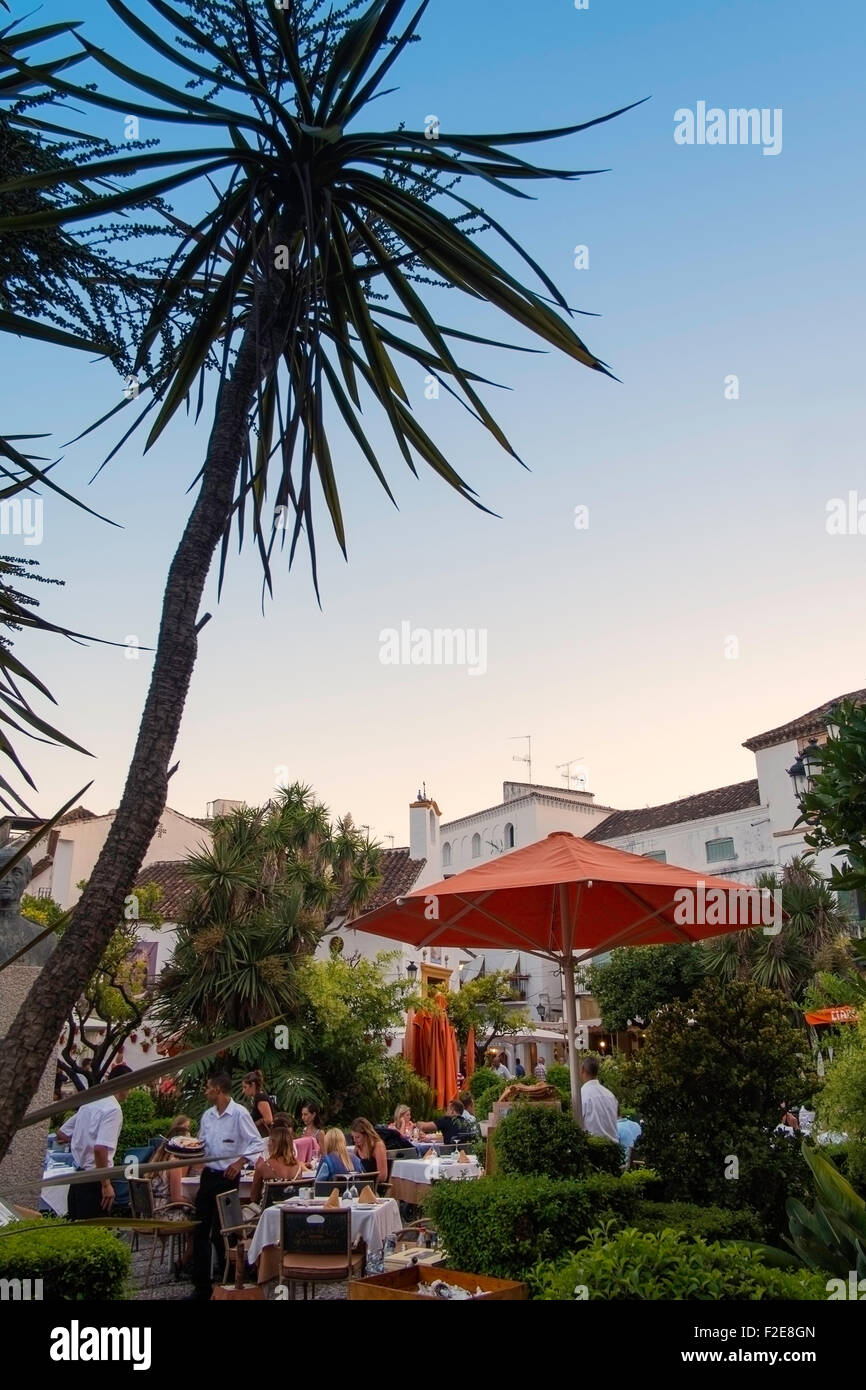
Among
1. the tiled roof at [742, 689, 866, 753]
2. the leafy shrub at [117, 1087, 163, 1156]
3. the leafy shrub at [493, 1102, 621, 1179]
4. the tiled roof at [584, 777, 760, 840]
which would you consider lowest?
the leafy shrub at [117, 1087, 163, 1156]

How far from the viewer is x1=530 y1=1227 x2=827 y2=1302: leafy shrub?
10.2 feet

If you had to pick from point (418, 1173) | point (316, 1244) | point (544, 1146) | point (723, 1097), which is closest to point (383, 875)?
point (418, 1173)

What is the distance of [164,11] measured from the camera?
3271 mm

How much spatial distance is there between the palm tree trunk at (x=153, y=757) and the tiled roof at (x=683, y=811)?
35.7 metres

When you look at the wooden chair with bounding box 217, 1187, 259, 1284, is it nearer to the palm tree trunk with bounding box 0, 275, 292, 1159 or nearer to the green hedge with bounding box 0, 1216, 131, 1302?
the green hedge with bounding box 0, 1216, 131, 1302

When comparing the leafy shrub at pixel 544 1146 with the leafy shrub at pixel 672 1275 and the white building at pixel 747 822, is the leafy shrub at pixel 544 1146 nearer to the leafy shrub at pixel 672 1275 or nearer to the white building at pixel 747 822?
the leafy shrub at pixel 672 1275

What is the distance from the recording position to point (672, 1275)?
10.6 feet

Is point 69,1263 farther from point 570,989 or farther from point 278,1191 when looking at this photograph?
point 570,989

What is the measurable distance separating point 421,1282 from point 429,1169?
4.49m

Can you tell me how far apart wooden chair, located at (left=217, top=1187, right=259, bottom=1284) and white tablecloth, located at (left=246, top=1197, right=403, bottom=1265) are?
0.32m

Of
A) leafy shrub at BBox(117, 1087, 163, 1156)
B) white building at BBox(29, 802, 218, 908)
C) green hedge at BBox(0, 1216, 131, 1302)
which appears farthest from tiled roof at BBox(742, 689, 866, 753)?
green hedge at BBox(0, 1216, 131, 1302)

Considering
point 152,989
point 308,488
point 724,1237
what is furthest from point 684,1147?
point 152,989

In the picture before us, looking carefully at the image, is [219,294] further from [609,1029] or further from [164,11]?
[609,1029]
